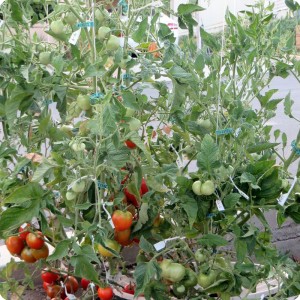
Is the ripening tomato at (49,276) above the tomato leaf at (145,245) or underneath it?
underneath

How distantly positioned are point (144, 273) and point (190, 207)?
187 mm

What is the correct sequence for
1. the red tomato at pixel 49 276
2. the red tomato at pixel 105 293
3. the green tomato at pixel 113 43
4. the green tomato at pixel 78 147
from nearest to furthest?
the green tomato at pixel 78 147 → the green tomato at pixel 113 43 → the red tomato at pixel 105 293 → the red tomato at pixel 49 276

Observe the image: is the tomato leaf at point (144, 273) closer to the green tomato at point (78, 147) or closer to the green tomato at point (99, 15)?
the green tomato at point (78, 147)

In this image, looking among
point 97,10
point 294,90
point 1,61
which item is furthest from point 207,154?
point 294,90

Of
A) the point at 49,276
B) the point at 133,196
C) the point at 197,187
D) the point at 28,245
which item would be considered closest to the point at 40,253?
the point at 28,245

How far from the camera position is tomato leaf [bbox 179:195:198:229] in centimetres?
123

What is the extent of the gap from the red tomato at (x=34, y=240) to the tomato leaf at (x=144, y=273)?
305mm

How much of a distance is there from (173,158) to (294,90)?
692cm

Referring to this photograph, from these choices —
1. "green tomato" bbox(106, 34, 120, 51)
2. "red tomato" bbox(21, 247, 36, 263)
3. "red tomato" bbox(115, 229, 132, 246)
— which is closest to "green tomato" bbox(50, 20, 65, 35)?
"green tomato" bbox(106, 34, 120, 51)

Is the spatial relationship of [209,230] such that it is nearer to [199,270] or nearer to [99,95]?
[199,270]

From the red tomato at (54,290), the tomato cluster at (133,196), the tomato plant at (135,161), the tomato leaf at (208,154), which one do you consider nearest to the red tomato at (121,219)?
the tomato plant at (135,161)

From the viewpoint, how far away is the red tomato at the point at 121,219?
1299 millimetres

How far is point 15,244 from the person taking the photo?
4.90 ft

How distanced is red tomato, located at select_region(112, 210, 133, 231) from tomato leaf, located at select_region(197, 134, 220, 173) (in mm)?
231
